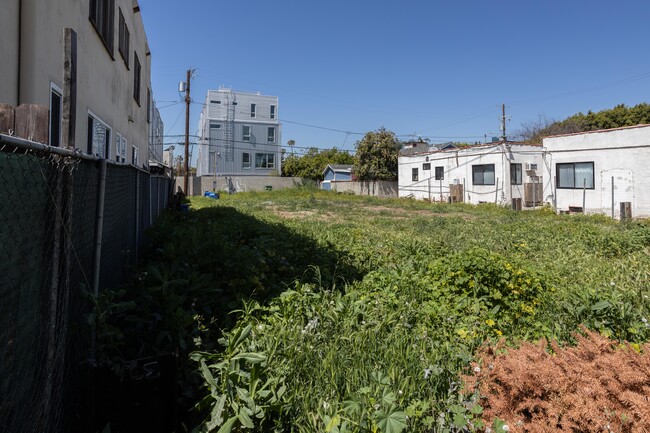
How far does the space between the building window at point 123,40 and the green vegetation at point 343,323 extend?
5.96 metres

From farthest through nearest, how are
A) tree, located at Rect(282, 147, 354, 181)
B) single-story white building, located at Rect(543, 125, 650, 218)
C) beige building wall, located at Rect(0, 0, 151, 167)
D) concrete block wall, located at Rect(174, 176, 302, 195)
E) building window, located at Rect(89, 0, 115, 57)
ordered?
1. tree, located at Rect(282, 147, 354, 181)
2. concrete block wall, located at Rect(174, 176, 302, 195)
3. single-story white building, located at Rect(543, 125, 650, 218)
4. building window, located at Rect(89, 0, 115, 57)
5. beige building wall, located at Rect(0, 0, 151, 167)

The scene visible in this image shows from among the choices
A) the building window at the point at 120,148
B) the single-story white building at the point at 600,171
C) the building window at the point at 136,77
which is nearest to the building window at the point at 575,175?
the single-story white building at the point at 600,171

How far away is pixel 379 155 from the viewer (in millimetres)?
37750

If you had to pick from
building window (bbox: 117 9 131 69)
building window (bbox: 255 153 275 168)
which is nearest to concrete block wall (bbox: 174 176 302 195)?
building window (bbox: 255 153 275 168)

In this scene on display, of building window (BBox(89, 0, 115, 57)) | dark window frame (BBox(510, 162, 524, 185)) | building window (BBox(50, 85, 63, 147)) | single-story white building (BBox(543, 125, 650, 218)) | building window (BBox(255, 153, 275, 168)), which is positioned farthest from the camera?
building window (BBox(255, 153, 275, 168))

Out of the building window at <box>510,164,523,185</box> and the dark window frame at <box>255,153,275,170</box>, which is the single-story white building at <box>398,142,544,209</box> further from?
the dark window frame at <box>255,153,275,170</box>

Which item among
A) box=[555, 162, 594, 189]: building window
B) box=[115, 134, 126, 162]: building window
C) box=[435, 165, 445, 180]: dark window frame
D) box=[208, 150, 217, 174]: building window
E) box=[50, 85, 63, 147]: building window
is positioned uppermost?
box=[208, 150, 217, 174]: building window

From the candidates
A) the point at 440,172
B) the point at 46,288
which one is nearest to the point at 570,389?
the point at 46,288

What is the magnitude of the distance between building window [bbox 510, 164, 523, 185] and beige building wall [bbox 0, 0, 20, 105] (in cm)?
2382

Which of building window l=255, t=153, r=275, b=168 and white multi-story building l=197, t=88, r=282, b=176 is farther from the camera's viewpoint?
building window l=255, t=153, r=275, b=168

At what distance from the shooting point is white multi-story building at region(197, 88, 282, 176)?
4575 cm

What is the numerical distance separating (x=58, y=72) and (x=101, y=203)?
321cm

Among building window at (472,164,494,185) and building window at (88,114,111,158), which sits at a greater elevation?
building window at (472,164,494,185)

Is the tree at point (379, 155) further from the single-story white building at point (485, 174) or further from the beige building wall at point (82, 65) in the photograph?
the beige building wall at point (82, 65)
